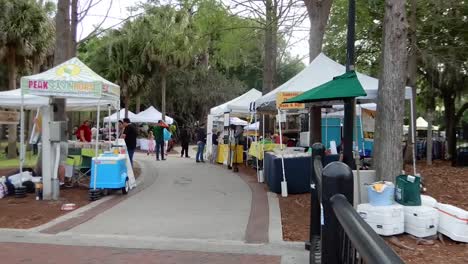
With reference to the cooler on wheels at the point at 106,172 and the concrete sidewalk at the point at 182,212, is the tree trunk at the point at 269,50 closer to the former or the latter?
the concrete sidewalk at the point at 182,212

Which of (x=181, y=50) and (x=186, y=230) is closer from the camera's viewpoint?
(x=186, y=230)

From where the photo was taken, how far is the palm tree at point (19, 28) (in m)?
25.1

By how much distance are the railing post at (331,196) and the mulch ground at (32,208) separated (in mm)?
6913

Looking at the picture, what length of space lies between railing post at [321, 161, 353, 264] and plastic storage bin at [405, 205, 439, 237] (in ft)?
15.9

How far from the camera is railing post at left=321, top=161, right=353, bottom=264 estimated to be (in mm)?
2496

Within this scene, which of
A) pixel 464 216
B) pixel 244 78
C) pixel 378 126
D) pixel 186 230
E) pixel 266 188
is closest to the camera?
pixel 464 216

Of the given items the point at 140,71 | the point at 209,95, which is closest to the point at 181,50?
the point at 140,71

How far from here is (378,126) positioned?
29.8ft

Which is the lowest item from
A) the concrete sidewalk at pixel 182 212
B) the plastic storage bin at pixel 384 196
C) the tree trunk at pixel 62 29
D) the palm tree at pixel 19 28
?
the concrete sidewalk at pixel 182 212

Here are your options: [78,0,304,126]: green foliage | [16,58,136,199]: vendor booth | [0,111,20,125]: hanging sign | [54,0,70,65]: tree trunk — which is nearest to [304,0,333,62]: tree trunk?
[78,0,304,126]: green foliage

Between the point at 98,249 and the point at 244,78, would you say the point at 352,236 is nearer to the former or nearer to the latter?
the point at 98,249

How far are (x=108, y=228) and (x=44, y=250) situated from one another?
1.53 meters

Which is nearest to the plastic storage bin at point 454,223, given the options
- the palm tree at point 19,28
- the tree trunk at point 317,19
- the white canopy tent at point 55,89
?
the white canopy tent at point 55,89

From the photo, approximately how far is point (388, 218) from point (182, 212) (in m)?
4.12
